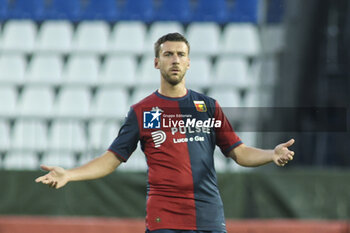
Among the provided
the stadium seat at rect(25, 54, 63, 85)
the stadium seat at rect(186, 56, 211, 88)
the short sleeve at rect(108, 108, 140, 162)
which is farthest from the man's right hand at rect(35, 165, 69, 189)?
the stadium seat at rect(25, 54, 63, 85)

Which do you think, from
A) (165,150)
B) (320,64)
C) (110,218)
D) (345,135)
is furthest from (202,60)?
(165,150)

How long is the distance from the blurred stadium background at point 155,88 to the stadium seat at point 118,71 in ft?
0.09

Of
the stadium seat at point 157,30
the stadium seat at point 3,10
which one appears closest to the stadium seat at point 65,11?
the stadium seat at point 3,10

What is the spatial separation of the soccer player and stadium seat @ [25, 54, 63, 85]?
950cm

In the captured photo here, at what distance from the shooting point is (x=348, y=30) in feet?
41.5

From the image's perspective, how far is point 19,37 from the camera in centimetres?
1384

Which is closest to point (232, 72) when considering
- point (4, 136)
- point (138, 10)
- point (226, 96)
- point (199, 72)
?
point (199, 72)

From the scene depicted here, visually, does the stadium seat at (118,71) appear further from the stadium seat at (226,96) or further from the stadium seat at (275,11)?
the stadium seat at (275,11)

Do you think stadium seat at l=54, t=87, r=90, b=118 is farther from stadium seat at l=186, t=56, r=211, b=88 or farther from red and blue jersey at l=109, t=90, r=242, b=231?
red and blue jersey at l=109, t=90, r=242, b=231

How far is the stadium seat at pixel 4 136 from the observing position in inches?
448

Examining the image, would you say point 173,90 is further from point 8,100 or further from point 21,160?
point 8,100

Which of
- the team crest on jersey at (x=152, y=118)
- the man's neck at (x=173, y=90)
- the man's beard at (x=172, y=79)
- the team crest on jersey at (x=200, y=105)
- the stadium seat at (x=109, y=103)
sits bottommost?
the team crest on jersey at (x=152, y=118)

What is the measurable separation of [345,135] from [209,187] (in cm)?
747

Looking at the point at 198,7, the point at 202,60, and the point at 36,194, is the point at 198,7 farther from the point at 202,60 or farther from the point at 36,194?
the point at 36,194
